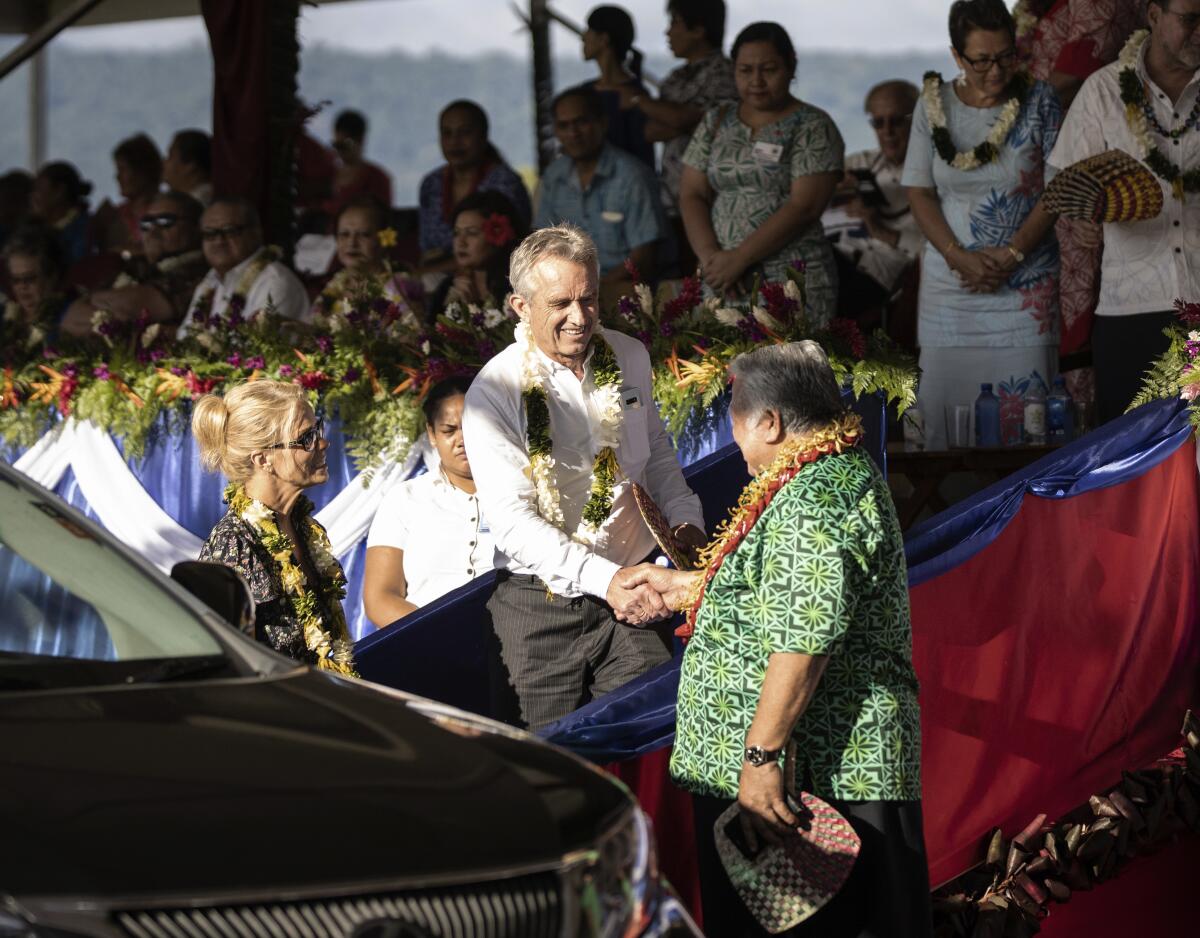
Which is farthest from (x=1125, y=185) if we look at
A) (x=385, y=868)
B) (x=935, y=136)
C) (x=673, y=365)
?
(x=385, y=868)

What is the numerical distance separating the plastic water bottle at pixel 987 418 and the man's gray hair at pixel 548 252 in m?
2.88

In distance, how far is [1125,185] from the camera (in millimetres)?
6555

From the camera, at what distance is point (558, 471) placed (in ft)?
16.1

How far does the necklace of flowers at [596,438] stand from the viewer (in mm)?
4836

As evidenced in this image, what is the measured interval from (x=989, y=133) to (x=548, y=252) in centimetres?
327

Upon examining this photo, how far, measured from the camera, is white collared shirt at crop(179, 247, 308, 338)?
8.94 metres

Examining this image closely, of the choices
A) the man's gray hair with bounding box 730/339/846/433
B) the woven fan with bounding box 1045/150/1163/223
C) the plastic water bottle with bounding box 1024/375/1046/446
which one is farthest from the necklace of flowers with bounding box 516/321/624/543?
the plastic water bottle with bounding box 1024/375/1046/446

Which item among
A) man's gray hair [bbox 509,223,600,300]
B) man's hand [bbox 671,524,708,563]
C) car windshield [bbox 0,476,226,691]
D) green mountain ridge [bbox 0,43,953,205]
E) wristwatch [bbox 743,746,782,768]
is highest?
green mountain ridge [bbox 0,43,953,205]

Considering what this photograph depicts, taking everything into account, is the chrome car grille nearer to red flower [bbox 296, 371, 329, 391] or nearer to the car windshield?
the car windshield

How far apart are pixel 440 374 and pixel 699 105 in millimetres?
2806

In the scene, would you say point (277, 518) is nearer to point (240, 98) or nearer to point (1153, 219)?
point (1153, 219)

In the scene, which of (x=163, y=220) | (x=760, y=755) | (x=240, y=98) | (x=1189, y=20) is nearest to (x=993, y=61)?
(x=1189, y=20)

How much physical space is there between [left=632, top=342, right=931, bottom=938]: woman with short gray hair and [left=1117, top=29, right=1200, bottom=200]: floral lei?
3.42 m

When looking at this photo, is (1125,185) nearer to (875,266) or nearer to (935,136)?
(935,136)
